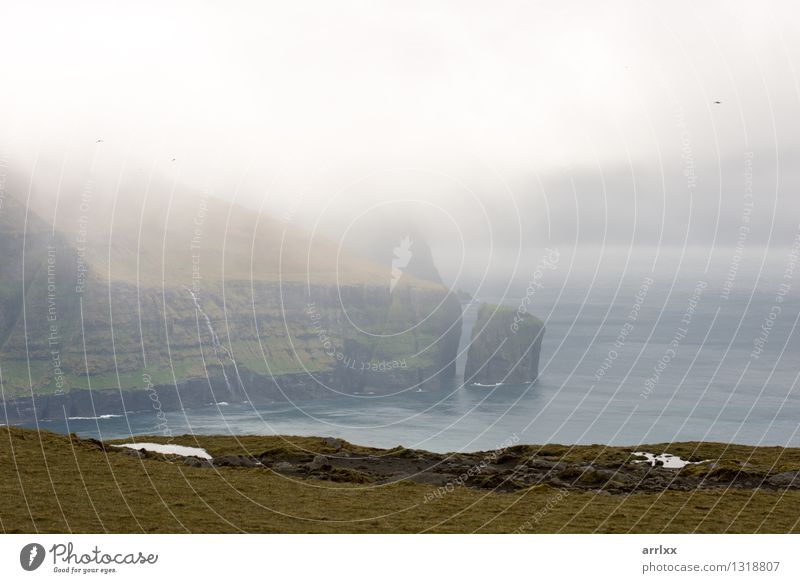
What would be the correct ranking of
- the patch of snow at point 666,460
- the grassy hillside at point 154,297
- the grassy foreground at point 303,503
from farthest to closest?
1. the grassy hillside at point 154,297
2. the patch of snow at point 666,460
3. the grassy foreground at point 303,503

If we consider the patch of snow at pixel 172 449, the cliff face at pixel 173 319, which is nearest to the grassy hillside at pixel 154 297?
the cliff face at pixel 173 319

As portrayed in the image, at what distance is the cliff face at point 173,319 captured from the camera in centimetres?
16950

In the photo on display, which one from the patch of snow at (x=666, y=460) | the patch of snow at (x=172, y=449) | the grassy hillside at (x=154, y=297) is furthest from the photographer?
the grassy hillside at (x=154, y=297)

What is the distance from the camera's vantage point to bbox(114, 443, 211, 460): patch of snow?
42.2 m

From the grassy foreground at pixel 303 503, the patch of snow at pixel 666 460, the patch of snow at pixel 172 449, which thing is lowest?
the patch of snow at pixel 172 449

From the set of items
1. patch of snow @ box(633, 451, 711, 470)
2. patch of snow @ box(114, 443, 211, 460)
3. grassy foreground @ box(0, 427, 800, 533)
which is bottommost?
patch of snow @ box(114, 443, 211, 460)

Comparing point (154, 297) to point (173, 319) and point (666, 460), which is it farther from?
point (666, 460)

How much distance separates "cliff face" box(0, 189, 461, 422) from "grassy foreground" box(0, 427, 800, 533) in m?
126

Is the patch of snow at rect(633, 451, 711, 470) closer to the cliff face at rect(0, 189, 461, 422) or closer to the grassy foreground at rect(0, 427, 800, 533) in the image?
the grassy foreground at rect(0, 427, 800, 533)

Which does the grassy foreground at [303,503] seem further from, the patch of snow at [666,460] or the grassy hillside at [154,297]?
the grassy hillside at [154,297]

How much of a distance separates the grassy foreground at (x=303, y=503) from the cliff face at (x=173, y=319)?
413 ft

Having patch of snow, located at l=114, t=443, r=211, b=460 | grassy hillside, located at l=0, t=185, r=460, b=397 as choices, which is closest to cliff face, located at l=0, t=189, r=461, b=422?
grassy hillside, located at l=0, t=185, r=460, b=397

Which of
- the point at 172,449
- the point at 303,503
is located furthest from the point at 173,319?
the point at 303,503

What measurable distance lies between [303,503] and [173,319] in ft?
510
